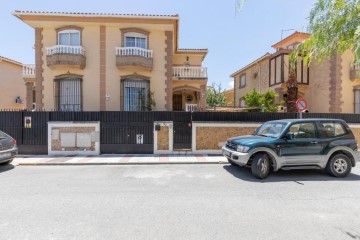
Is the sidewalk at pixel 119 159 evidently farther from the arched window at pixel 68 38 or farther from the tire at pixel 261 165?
the arched window at pixel 68 38

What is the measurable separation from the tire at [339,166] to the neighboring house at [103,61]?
956 centimetres

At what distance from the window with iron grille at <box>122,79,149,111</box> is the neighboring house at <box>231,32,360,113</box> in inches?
435

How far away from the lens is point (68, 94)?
48.8 feet

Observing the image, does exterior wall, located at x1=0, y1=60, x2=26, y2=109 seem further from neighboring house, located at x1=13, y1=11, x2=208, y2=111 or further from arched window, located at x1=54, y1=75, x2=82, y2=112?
arched window, located at x1=54, y1=75, x2=82, y2=112

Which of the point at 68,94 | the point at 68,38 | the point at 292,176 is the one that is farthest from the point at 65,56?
the point at 292,176

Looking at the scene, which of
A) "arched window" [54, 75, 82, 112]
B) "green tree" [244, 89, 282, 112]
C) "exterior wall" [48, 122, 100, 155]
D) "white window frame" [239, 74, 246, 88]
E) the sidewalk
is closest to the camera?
the sidewalk

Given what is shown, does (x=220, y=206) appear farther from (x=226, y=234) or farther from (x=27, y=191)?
(x=27, y=191)

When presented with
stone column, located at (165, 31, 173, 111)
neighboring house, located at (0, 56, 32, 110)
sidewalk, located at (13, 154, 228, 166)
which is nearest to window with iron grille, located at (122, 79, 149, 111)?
stone column, located at (165, 31, 173, 111)

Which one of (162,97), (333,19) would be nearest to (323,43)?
(333,19)

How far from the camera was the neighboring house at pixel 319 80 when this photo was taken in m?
17.0

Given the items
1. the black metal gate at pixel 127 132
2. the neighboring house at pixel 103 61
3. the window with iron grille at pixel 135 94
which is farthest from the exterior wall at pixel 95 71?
the black metal gate at pixel 127 132

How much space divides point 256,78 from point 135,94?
525 inches

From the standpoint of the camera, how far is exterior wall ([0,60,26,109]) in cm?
1916

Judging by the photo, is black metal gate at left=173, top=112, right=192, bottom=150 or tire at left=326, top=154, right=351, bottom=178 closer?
tire at left=326, top=154, right=351, bottom=178
